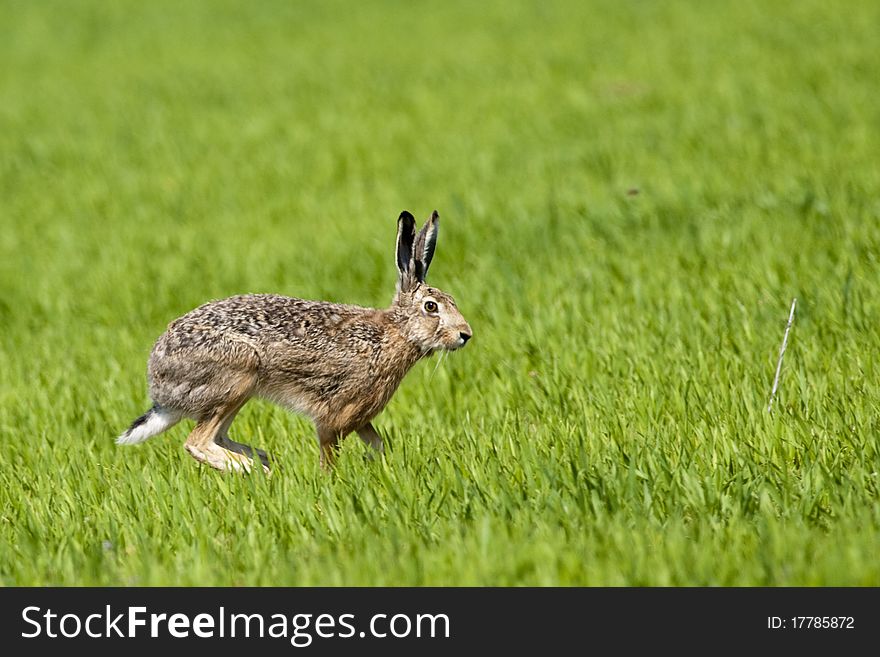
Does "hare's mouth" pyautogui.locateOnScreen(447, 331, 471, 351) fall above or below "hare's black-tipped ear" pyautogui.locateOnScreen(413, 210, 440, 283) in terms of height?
below

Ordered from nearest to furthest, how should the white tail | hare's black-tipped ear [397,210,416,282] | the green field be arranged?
the green field
hare's black-tipped ear [397,210,416,282]
the white tail

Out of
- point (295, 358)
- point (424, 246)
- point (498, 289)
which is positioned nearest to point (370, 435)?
point (295, 358)

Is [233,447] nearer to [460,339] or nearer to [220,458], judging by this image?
Answer: [220,458]

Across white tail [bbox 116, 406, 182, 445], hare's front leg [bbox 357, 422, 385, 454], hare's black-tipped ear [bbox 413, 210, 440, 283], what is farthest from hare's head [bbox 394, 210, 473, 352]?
white tail [bbox 116, 406, 182, 445]

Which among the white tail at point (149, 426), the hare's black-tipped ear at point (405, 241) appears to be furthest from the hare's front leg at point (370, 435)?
the white tail at point (149, 426)

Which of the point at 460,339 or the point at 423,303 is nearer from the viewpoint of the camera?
the point at 460,339

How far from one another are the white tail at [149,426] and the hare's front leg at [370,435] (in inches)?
36.4

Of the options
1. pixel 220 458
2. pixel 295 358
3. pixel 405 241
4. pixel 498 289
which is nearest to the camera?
pixel 220 458

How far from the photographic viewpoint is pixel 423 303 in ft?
18.6

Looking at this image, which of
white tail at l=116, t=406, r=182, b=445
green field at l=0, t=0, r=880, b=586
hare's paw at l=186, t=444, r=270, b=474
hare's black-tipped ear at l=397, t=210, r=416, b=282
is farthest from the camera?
white tail at l=116, t=406, r=182, b=445

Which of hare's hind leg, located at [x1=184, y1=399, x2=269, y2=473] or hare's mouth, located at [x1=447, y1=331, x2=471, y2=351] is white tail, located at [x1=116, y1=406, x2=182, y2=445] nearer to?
hare's hind leg, located at [x1=184, y1=399, x2=269, y2=473]

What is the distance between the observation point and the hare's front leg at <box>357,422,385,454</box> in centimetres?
570

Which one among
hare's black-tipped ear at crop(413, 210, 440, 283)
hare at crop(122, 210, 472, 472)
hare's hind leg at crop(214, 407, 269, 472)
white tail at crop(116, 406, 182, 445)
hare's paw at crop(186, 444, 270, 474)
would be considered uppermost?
hare's black-tipped ear at crop(413, 210, 440, 283)

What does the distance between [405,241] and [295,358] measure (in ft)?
2.65
